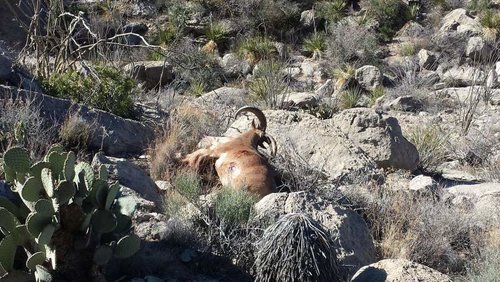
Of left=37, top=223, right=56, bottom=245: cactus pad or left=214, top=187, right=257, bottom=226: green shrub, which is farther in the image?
left=214, top=187, right=257, bottom=226: green shrub

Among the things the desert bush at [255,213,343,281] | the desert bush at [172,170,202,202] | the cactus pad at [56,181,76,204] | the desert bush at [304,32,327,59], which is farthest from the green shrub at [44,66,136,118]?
the desert bush at [304,32,327,59]

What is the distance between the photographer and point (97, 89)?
35.6 ft

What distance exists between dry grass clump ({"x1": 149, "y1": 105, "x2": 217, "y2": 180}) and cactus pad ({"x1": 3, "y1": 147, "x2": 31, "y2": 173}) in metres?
3.36

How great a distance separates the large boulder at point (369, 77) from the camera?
22188 millimetres

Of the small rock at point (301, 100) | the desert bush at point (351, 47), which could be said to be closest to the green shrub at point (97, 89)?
the small rock at point (301, 100)

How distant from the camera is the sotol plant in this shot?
210 inches

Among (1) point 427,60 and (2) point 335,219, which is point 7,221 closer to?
(2) point 335,219

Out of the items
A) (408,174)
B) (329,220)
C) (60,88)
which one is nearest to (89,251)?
(329,220)

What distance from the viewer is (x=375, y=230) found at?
8.16 m

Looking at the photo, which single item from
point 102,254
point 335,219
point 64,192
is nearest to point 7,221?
point 64,192

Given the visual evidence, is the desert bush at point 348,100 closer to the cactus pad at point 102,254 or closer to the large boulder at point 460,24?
the large boulder at point 460,24

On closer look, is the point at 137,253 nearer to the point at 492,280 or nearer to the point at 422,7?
the point at 492,280

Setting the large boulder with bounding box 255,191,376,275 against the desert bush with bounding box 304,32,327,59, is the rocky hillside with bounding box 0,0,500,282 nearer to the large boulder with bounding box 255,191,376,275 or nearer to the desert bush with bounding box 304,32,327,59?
Result: the large boulder with bounding box 255,191,376,275

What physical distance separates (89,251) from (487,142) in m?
10.6
